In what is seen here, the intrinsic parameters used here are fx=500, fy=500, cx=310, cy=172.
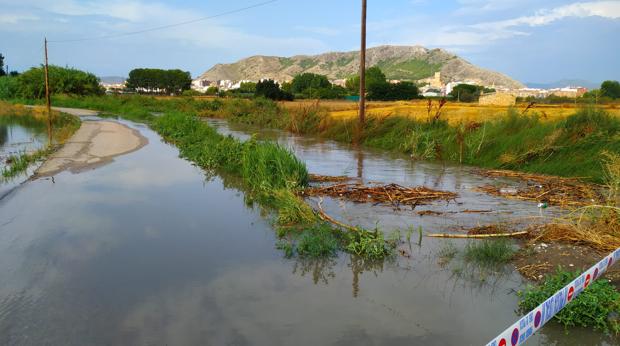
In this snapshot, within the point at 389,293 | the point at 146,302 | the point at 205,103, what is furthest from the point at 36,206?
the point at 205,103

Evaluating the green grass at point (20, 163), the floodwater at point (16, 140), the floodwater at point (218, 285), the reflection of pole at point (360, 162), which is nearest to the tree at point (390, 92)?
the floodwater at point (16, 140)

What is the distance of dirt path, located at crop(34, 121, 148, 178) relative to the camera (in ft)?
45.2

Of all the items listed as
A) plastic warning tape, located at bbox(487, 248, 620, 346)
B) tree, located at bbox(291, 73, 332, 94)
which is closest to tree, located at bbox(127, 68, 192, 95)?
tree, located at bbox(291, 73, 332, 94)

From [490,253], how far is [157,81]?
383 ft

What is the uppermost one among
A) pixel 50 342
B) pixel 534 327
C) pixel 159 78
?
pixel 159 78

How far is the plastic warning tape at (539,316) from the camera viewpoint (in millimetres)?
2652

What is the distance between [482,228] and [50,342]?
584 cm

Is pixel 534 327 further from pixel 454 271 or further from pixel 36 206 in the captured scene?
pixel 36 206

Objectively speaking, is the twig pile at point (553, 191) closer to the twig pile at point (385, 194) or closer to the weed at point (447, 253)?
the twig pile at point (385, 194)

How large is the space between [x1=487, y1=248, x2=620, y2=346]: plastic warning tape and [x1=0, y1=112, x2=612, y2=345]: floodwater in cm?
103

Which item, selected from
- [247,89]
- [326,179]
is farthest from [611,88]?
[326,179]

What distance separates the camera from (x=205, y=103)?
4609cm

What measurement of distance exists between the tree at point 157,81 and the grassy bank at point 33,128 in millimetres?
74100

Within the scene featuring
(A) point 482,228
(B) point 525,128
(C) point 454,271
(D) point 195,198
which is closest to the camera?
(C) point 454,271
